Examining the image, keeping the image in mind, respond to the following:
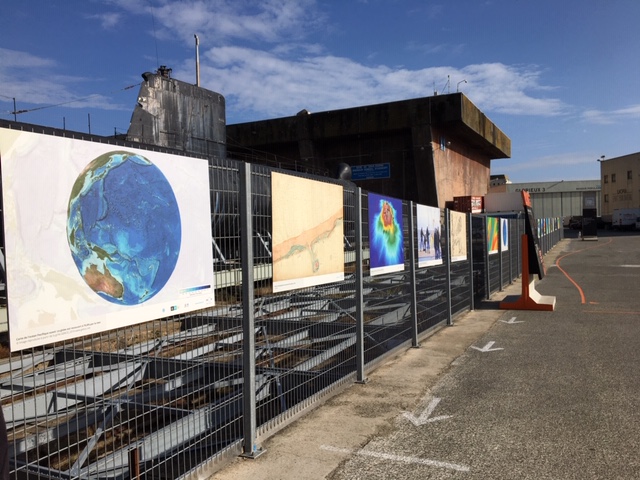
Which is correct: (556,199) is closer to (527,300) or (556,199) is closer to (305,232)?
(527,300)

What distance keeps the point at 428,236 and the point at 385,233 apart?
6.79 feet

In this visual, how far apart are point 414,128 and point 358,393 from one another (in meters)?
21.5

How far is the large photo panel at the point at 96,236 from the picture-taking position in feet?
8.54

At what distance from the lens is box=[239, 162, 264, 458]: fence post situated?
13.7 feet

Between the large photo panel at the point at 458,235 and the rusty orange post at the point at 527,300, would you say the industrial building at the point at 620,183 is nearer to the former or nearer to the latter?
the rusty orange post at the point at 527,300

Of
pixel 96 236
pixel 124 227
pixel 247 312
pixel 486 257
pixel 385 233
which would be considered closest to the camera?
pixel 96 236

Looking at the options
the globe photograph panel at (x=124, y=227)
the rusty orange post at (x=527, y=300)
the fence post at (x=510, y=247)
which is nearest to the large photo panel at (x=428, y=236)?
the rusty orange post at (x=527, y=300)

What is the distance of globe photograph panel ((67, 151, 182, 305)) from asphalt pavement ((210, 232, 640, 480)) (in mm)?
1716

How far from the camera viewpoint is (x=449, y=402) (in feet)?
18.4

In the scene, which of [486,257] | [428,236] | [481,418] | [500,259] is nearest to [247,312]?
[481,418]

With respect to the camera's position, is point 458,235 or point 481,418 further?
point 458,235

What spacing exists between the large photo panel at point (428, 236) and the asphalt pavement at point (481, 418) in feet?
4.55

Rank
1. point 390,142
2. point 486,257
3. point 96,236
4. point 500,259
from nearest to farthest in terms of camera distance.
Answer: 1. point 96,236
2. point 486,257
3. point 500,259
4. point 390,142

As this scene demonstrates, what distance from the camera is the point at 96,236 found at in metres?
2.97
